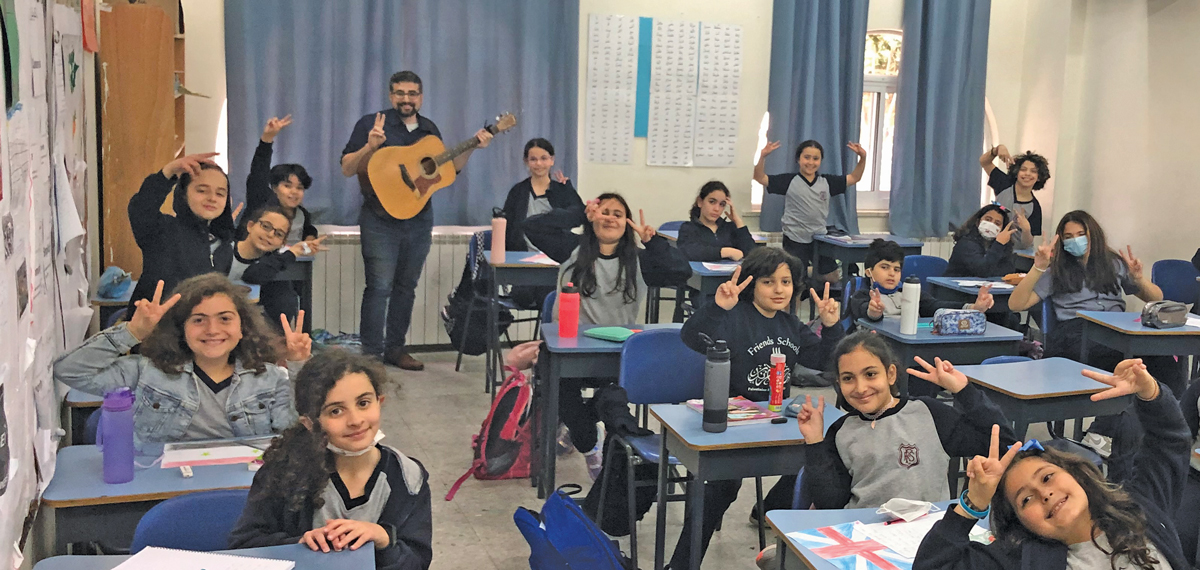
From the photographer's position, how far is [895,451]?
2.53 m

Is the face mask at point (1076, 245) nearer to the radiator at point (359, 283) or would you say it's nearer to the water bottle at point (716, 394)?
the water bottle at point (716, 394)

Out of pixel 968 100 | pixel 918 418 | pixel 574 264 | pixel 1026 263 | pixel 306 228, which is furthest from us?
pixel 968 100

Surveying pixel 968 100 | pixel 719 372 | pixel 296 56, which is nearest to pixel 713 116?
pixel 968 100

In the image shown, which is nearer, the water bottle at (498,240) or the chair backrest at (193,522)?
the chair backrest at (193,522)

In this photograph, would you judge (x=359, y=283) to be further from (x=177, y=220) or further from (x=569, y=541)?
(x=569, y=541)

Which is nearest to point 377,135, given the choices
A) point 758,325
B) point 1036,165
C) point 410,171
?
point 410,171

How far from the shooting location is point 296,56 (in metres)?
5.79

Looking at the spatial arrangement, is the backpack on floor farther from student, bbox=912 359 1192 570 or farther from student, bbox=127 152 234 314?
student, bbox=912 359 1192 570

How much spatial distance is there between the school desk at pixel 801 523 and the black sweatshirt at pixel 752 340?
3.65ft

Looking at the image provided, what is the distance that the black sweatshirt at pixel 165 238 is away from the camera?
3426 mm

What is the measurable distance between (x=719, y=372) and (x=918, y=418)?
1.74ft

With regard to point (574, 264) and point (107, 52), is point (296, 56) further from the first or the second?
point (574, 264)

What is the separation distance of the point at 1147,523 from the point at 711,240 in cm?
390

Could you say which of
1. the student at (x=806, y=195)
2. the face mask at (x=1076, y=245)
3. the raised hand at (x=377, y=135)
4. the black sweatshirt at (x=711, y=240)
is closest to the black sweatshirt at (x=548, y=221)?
the black sweatshirt at (x=711, y=240)
